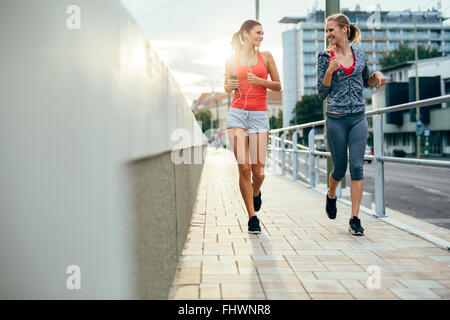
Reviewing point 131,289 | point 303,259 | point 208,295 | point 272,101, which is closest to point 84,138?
point 131,289

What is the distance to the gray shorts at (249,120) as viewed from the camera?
409 centimetres

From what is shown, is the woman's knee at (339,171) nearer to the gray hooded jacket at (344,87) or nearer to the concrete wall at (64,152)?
the gray hooded jacket at (344,87)

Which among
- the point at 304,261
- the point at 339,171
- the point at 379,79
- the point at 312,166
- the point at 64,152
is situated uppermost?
the point at 379,79

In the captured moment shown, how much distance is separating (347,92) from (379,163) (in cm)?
115

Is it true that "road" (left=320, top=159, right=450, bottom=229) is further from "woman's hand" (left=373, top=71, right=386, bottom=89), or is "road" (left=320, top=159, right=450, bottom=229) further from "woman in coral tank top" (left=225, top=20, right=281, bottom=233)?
"woman in coral tank top" (left=225, top=20, right=281, bottom=233)

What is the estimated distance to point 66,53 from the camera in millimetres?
1167

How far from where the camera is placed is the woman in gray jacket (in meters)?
4.01

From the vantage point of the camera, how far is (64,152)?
1165 mm

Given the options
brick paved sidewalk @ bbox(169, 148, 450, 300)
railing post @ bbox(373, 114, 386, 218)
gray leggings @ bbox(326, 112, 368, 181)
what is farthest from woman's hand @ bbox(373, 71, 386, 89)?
brick paved sidewalk @ bbox(169, 148, 450, 300)

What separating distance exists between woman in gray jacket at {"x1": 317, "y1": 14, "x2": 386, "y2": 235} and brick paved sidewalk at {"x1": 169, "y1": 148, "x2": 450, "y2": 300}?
0.49m

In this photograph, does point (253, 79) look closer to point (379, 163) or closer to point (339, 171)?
point (339, 171)

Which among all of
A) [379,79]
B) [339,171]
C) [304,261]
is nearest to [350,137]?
[339,171]

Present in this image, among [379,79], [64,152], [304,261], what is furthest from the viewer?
[379,79]

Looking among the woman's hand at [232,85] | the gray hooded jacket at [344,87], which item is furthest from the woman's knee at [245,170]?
the gray hooded jacket at [344,87]
